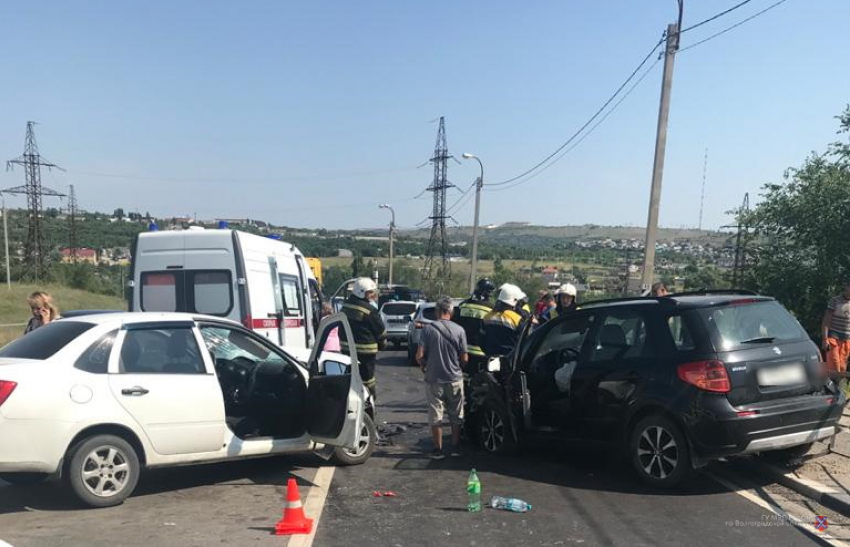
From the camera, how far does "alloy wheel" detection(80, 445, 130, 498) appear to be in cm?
581

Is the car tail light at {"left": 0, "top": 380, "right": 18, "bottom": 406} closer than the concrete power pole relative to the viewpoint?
Yes

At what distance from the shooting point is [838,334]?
10531mm

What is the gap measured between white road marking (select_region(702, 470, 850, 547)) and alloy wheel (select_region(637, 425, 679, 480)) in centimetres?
67

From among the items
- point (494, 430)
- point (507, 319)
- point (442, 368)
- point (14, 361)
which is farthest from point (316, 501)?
point (507, 319)

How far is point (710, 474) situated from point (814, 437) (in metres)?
1.06

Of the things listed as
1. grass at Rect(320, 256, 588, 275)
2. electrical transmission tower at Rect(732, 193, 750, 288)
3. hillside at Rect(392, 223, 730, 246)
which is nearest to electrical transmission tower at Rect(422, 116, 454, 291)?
grass at Rect(320, 256, 588, 275)

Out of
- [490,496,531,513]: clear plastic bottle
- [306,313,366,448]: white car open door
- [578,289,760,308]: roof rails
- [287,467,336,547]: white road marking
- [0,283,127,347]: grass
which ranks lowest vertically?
[0,283,127,347]: grass

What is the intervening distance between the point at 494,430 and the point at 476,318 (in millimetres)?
1620

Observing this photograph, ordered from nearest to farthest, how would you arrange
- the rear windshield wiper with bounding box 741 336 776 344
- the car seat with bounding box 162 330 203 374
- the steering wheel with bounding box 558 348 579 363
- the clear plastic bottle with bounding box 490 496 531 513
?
the clear plastic bottle with bounding box 490 496 531 513, the rear windshield wiper with bounding box 741 336 776 344, the car seat with bounding box 162 330 203 374, the steering wheel with bounding box 558 348 579 363

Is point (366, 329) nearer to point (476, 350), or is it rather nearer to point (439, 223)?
point (476, 350)

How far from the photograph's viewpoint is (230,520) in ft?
18.5

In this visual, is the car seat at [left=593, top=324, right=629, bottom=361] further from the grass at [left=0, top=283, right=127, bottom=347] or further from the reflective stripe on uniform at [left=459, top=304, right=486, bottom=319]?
the grass at [left=0, top=283, right=127, bottom=347]

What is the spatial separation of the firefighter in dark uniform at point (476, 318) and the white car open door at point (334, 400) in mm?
→ 2313

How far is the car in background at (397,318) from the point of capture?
23000mm
